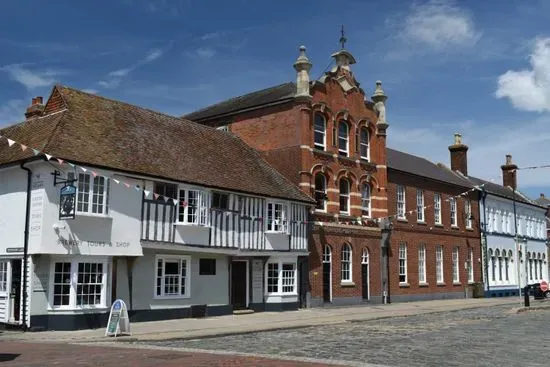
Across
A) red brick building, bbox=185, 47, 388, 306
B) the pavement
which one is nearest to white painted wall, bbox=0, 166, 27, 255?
the pavement

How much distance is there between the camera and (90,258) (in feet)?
66.2

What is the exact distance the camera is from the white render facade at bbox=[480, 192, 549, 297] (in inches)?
1794

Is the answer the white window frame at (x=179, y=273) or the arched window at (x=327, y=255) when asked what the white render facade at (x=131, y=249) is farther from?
the arched window at (x=327, y=255)

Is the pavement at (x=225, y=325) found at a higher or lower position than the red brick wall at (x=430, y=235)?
lower

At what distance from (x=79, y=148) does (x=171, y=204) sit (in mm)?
3995

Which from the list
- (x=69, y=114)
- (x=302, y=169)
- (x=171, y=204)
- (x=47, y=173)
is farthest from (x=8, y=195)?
(x=302, y=169)

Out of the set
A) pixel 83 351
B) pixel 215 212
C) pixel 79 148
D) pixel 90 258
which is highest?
pixel 79 148

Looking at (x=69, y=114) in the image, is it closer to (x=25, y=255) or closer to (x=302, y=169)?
(x=25, y=255)

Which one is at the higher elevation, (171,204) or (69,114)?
(69,114)

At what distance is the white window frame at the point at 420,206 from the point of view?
3788 centimetres

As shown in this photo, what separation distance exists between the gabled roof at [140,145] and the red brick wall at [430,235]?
29.5ft

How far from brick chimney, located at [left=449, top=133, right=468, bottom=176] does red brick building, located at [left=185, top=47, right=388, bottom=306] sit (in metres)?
14.7

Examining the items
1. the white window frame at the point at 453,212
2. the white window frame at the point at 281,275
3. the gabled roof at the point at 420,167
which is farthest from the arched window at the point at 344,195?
the white window frame at the point at 453,212

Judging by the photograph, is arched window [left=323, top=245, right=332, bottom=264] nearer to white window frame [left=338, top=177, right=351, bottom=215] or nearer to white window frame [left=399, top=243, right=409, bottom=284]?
white window frame [left=338, top=177, right=351, bottom=215]
